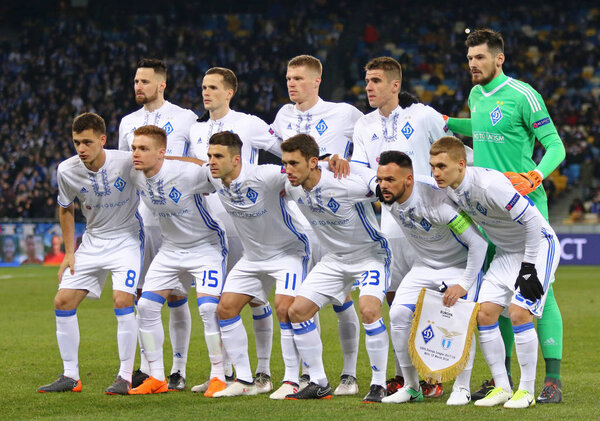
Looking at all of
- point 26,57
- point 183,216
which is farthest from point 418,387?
point 26,57

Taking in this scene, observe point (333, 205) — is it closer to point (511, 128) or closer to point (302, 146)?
point (302, 146)

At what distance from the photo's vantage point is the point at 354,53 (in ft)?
109

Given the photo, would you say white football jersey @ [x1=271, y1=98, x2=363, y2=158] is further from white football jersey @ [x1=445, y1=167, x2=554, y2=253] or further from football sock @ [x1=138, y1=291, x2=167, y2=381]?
football sock @ [x1=138, y1=291, x2=167, y2=381]

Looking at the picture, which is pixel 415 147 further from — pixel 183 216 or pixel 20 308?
pixel 20 308

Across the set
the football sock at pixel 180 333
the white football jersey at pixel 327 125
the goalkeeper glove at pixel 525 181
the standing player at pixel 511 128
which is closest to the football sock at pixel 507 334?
the standing player at pixel 511 128

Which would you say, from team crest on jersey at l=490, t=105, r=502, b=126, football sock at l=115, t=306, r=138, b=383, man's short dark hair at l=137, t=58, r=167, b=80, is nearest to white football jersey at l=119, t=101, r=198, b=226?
man's short dark hair at l=137, t=58, r=167, b=80

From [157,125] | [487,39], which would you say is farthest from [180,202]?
[487,39]

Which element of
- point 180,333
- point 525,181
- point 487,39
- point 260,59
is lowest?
point 180,333

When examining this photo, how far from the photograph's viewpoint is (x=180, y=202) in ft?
24.9

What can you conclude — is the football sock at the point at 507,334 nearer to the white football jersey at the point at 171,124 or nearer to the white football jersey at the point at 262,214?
the white football jersey at the point at 262,214

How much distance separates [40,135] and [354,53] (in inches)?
443

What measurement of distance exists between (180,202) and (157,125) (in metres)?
1.22

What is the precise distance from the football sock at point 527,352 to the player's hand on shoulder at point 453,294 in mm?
450

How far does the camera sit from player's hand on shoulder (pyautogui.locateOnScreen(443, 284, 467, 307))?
669 centimetres
